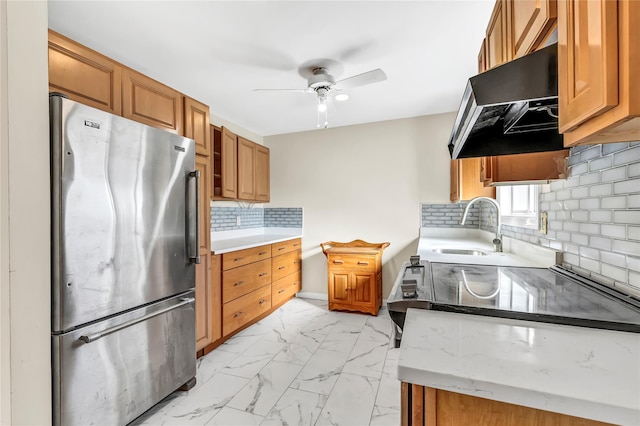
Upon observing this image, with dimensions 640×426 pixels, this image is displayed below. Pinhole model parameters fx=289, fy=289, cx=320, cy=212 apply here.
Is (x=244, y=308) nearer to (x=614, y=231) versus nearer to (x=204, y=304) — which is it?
(x=204, y=304)

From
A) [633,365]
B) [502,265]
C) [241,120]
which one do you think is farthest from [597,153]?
[241,120]

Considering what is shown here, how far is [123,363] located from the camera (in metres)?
1.50

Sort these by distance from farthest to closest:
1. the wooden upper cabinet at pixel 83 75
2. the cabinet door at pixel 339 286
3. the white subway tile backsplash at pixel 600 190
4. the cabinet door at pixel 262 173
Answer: the cabinet door at pixel 262 173
the cabinet door at pixel 339 286
the wooden upper cabinet at pixel 83 75
the white subway tile backsplash at pixel 600 190

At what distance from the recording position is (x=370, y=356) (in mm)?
2400

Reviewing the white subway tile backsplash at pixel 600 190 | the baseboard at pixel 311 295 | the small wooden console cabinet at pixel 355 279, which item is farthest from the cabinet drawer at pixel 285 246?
the white subway tile backsplash at pixel 600 190

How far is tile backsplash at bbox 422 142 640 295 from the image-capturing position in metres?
0.99

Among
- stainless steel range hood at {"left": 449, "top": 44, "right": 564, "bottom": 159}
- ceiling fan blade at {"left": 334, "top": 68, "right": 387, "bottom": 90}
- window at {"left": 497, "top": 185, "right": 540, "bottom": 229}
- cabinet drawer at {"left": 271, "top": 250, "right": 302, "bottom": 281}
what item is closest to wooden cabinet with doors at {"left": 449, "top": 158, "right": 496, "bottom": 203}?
window at {"left": 497, "top": 185, "right": 540, "bottom": 229}

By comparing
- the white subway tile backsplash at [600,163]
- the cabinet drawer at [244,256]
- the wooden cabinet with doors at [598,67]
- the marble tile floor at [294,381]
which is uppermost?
the wooden cabinet with doors at [598,67]

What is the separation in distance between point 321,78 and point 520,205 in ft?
6.19

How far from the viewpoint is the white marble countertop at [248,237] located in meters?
2.89

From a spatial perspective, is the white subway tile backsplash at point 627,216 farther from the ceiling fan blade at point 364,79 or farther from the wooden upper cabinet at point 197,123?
the wooden upper cabinet at point 197,123

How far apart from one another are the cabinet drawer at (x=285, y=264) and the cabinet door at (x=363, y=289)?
0.87 m

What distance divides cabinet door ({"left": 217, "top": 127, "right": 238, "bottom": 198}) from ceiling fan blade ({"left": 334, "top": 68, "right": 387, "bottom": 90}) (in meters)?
1.42

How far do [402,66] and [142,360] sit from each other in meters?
2.67
